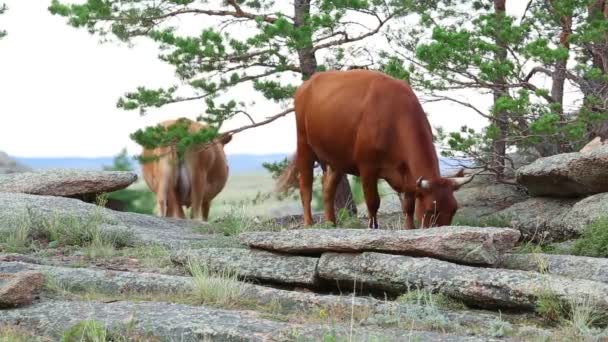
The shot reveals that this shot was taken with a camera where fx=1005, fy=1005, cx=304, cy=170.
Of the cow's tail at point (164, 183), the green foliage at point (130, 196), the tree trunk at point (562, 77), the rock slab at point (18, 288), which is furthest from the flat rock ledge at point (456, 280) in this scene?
the green foliage at point (130, 196)

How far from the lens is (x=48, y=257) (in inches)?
427

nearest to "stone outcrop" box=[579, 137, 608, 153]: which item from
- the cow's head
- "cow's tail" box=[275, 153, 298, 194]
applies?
the cow's head

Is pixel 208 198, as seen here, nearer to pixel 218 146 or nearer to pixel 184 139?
pixel 218 146

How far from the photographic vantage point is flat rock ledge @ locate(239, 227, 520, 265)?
30.3 feet

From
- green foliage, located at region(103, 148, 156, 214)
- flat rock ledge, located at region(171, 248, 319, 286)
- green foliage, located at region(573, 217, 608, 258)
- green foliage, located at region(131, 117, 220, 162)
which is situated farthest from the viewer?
green foliage, located at region(103, 148, 156, 214)

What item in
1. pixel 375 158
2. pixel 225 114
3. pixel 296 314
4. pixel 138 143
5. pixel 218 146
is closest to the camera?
pixel 296 314

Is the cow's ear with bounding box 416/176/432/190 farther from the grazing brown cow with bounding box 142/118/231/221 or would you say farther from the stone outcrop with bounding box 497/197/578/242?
the grazing brown cow with bounding box 142/118/231/221

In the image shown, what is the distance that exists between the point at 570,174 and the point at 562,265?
15.1ft

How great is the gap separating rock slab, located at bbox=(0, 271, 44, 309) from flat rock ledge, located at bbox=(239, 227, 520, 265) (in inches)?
98.1

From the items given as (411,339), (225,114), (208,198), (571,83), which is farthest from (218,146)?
(411,339)

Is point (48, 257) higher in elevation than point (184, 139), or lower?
lower

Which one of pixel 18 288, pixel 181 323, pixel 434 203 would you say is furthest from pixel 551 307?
pixel 18 288

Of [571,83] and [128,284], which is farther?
[571,83]

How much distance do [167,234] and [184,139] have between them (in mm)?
3283
